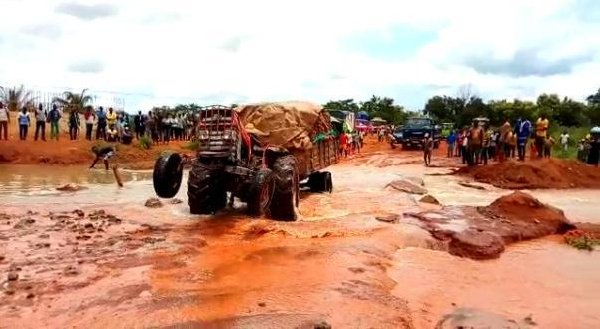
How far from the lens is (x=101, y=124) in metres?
27.9

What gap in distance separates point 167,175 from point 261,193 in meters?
2.11

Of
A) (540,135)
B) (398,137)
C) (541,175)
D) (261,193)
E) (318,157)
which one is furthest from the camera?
(398,137)

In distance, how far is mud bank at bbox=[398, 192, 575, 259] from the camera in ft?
31.1

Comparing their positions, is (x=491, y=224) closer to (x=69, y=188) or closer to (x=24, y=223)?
(x=24, y=223)

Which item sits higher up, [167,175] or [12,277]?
[167,175]

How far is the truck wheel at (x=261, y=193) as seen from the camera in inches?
392

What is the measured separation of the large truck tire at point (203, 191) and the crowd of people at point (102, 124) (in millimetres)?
12725

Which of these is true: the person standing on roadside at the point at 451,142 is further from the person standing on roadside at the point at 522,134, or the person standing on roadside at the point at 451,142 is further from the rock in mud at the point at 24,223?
the rock in mud at the point at 24,223

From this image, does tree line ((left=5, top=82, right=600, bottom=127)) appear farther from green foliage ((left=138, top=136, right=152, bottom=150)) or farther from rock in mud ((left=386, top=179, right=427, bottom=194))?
rock in mud ((left=386, top=179, right=427, bottom=194))

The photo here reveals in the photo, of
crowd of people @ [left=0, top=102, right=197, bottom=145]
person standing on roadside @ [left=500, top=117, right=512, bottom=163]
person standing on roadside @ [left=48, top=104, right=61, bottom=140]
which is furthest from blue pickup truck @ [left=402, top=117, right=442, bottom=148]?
person standing on roadside @ [left=48, top=104, right=61, bottom=140]

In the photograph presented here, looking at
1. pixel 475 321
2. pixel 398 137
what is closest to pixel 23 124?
pixel 398 137

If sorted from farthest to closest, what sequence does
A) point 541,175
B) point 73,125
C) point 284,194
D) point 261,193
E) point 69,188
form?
point 73,125 < point 541,175 < point 69,188 < point 284,194 < point 261,193

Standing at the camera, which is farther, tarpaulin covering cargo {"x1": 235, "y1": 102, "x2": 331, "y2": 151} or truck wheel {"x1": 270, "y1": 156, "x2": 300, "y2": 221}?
tarpaulin covering cargo {"x1": 235, "y1": 102, "x2": 331, "y2": 151}

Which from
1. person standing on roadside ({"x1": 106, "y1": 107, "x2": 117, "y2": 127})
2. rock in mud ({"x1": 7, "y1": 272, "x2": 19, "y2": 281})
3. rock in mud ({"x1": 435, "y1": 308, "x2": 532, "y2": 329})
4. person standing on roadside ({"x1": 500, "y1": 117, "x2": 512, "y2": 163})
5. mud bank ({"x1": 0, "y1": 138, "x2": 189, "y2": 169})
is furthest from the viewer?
person standing on roadside ({"x1": 106, "y1": 107, "x2": 117, "y2": 127})
